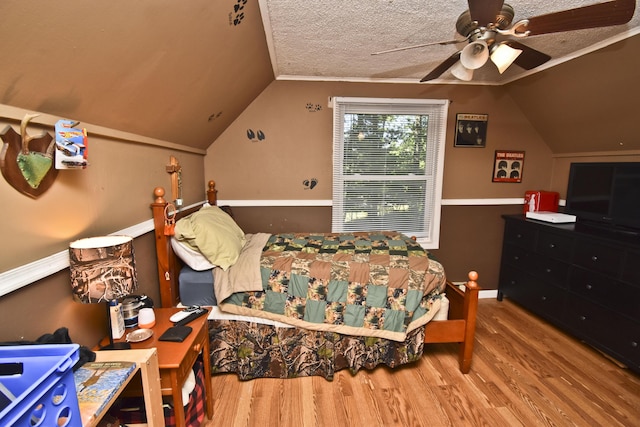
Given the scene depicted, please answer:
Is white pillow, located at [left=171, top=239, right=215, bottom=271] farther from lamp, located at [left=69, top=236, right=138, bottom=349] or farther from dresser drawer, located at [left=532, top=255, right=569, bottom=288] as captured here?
dresser drawer, located at [left=532, top=255, right=569, bottom=288]

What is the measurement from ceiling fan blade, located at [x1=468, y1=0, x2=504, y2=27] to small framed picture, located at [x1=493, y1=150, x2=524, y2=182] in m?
2.25

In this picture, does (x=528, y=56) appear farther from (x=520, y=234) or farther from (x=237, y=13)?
(x=520, y=234)

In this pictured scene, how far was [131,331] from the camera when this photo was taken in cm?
144

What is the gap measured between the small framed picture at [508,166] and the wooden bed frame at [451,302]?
5.80 feet

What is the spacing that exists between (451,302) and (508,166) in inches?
76.5

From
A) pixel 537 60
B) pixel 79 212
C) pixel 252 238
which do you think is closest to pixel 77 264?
pixel 79 212

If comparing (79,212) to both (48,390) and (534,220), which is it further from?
(534,220)

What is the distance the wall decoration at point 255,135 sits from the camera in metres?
3.10

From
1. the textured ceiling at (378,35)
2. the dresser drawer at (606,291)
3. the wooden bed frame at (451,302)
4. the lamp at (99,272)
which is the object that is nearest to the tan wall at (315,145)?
the textured ceiling at (378,35)

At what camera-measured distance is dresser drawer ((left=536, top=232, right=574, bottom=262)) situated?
2.56 metres

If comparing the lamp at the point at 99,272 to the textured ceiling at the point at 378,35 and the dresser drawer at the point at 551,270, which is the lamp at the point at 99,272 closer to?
the textured ceiling at the point at 378,35

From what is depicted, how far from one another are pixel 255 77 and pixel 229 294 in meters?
1.83

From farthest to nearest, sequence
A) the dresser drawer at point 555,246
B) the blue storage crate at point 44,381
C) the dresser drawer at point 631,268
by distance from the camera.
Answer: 1. the dresser drawer at point 555,246
2. the dresser drawer at point 631,268
3. the blue storage crate at point 44,381

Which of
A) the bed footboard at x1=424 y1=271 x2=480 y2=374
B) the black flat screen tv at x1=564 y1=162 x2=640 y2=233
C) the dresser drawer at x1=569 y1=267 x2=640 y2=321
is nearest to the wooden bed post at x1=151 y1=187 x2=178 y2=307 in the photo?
the bed footboard at x1=424 y1=271 x2=480 y2=374
